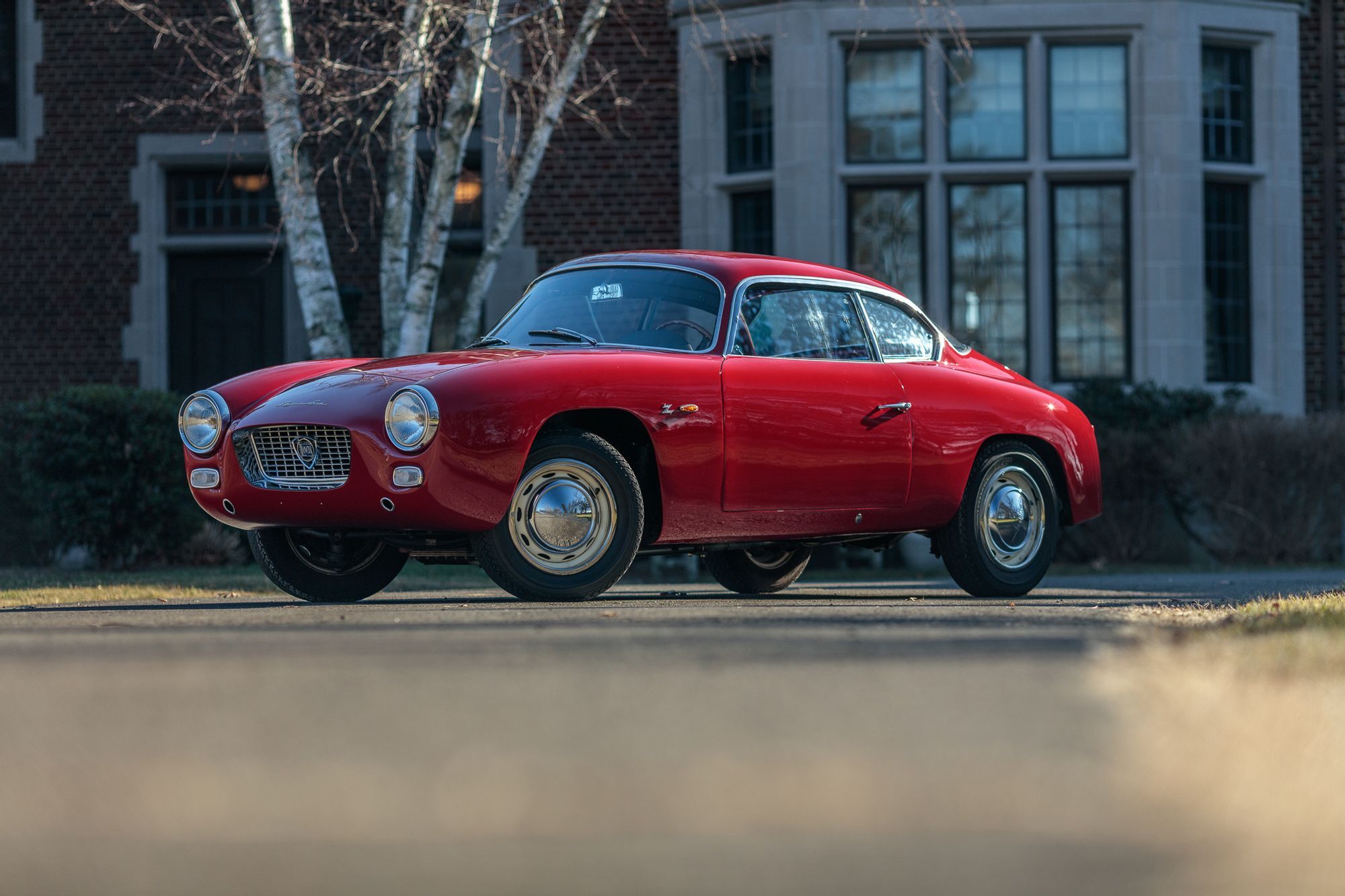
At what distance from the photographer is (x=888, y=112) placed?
15344 millimetres

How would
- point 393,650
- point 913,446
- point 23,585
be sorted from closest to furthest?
1. point 393,650
2. point 913,446
3. point 23,585

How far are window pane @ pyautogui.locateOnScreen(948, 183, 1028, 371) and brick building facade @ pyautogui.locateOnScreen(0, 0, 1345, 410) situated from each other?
252mm

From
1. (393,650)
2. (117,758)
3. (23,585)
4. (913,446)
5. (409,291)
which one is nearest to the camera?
(117,758)

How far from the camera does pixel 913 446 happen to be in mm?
7789

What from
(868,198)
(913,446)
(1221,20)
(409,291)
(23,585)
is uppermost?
(1221,20)

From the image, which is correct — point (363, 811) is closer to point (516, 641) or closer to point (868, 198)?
point (516, 641)

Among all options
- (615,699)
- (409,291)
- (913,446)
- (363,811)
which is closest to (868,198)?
(409,291)

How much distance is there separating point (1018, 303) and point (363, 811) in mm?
13091

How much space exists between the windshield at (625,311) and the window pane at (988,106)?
8207 mm

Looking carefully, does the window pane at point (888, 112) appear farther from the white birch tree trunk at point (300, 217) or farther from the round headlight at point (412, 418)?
the round headlight at point (412, 418)

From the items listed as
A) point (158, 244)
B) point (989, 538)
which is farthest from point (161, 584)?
point (158, 244)

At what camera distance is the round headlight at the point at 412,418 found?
6.44m

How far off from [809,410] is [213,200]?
36.2ft

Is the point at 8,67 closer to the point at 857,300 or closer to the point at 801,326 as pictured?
the point at 857,300
